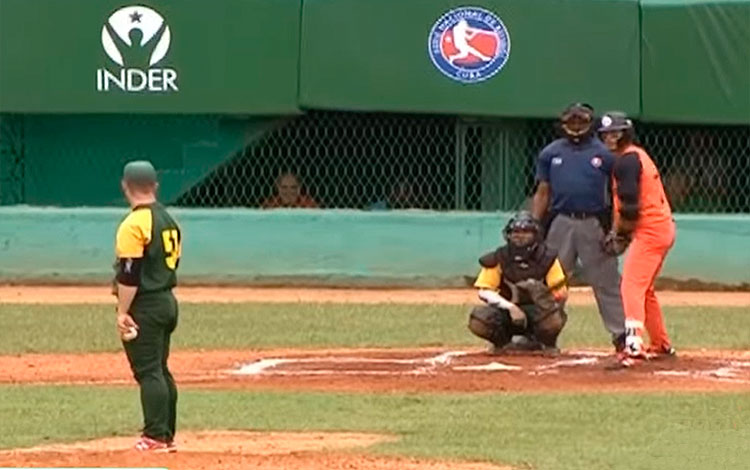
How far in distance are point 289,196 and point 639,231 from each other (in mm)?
8126

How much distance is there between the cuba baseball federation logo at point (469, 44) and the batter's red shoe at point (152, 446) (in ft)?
36.8

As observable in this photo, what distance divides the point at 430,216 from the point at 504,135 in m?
1.25

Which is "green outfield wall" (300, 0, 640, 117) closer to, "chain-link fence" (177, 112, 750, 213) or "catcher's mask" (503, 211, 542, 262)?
"chain-link fence" (177, 112, 750, 213)

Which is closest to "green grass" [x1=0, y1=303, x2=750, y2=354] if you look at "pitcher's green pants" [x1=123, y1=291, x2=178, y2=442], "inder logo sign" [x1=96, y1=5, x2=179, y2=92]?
"inder logo sign" [x1=96, y1=5, x2=179, y2=92]

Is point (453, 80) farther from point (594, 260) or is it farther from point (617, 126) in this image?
point (617, 126)

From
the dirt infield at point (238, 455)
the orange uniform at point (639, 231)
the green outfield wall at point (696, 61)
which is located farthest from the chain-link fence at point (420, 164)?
the dirt infield at point (238, 455)

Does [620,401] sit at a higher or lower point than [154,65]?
lower

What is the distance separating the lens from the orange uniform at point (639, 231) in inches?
515

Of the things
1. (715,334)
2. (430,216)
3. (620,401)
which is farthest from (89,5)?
(620,401)

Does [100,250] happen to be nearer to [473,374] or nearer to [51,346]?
[51,346]

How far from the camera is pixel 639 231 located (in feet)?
43.4

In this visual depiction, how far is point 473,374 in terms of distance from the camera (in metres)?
13.2

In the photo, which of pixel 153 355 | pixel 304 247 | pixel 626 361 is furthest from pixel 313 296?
pixel 153 355

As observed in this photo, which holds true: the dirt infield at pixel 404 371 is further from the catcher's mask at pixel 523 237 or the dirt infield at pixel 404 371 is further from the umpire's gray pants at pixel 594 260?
the catcher's mask at pixel 523 237
